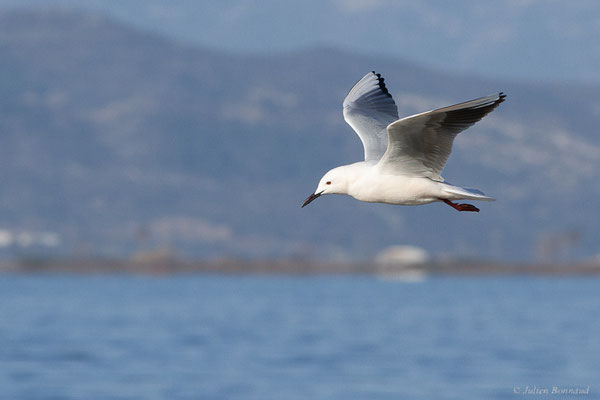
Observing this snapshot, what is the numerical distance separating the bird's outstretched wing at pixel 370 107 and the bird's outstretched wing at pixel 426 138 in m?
3.50

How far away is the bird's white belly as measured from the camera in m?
17.8

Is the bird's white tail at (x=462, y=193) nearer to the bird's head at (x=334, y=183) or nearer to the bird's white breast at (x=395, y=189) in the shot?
the bird's white breast at (x=395, y=189)

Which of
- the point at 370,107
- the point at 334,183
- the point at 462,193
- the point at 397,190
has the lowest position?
the point at 462,193

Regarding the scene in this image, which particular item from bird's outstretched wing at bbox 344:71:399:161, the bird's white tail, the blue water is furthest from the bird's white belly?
the blue water

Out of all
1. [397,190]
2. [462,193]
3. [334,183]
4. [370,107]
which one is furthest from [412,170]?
[370,107]

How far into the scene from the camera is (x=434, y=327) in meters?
145

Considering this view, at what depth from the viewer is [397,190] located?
17875 millimetres

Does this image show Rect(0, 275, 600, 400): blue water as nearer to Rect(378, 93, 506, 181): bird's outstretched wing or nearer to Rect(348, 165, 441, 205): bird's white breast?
Rect(378, 93, 506, 181): bird's outstretched wing

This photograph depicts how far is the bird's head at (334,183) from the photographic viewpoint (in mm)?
18344

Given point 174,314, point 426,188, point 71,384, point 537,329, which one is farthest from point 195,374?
point 174,314

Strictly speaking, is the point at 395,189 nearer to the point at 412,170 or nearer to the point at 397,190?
the point at 397,190

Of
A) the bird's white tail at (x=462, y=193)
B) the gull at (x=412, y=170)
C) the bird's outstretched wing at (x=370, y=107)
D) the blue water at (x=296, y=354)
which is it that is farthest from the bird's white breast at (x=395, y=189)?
the blue water at (x=296, y=354)

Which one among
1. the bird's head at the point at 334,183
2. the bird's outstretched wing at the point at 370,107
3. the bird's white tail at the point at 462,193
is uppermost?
the bird's outstretched wing at the point at 370,107

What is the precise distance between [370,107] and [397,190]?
4.62m
